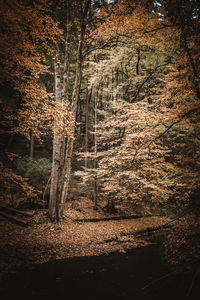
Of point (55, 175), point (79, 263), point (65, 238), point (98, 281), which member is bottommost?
point (65, 238)

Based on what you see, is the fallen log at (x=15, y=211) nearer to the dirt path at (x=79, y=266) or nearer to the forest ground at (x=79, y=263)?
the forest ground at (x=79, y=263)

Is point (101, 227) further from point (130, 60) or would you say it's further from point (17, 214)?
point (130, 60)

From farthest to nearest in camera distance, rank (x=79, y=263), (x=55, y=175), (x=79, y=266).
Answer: (x=55, y=175)
(x=79, y=263)
(x=79, y=266)

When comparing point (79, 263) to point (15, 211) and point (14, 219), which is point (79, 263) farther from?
point (15, 211)

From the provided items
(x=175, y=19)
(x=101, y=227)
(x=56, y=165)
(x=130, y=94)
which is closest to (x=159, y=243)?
(x=101, y=227)

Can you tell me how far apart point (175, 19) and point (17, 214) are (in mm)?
10050

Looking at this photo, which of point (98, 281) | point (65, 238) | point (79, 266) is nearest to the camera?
point (98, 281)

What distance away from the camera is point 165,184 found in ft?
25.1

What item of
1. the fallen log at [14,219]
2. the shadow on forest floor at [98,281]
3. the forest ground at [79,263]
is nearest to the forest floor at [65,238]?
the forest ground at [79,263]

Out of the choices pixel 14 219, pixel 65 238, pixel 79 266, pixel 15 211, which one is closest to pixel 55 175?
pixel 15 211

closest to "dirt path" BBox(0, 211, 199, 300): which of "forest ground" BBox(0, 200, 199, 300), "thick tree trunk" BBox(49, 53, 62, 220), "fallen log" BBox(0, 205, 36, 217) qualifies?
"forest ground" BBox(0, 200, 199, 300)

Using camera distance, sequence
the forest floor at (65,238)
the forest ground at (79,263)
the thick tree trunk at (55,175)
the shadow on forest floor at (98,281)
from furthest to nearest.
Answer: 1. the thick tree trunk at (55,175)
2. the forest floor at (65,238)
3. the forest ground at (79,263)
4. the shadow on forest floor at (98,281)

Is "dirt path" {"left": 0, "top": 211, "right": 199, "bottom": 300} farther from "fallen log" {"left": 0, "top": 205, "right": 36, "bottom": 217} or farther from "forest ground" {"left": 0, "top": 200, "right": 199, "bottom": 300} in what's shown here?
"fallen log" {"left": 0, "top": 205, "right": 36, "bottom": 217}

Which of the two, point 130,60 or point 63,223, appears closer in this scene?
point 63,223
